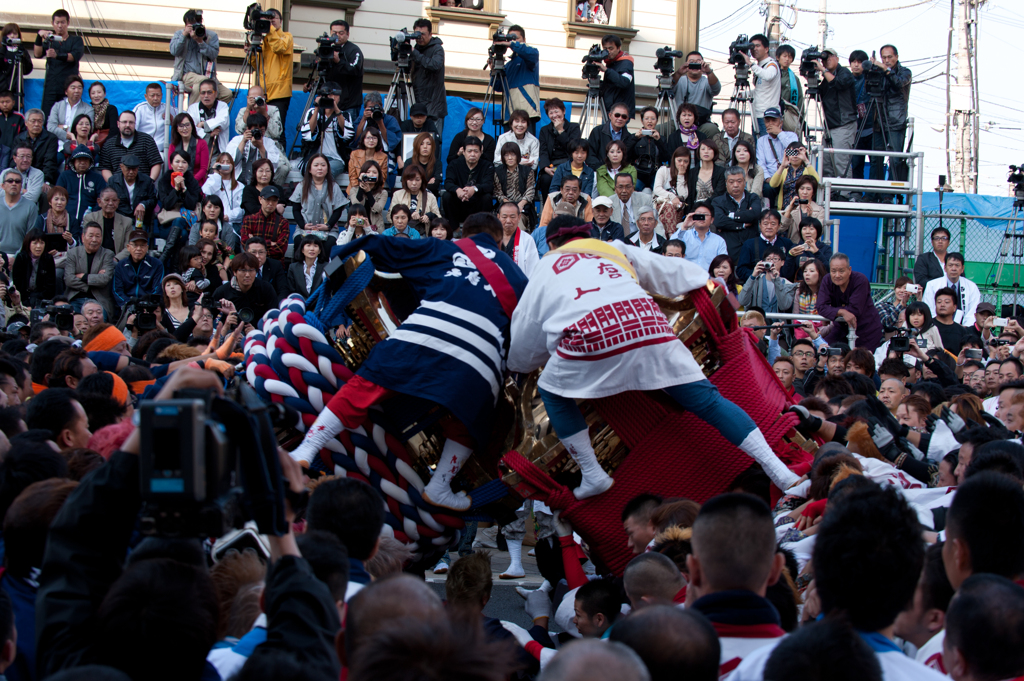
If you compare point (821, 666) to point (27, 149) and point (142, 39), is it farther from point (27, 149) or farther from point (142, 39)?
point (142, 39)

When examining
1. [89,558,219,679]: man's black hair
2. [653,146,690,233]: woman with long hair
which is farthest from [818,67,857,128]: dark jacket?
[89,558,219,679]: man's black hair

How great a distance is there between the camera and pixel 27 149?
9883 mm

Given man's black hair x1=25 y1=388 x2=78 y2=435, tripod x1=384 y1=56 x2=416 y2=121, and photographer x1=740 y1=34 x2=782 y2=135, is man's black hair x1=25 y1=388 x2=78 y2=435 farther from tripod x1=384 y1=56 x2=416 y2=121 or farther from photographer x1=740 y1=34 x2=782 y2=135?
photographer x1=740 y1=34 x2=782 y2=135

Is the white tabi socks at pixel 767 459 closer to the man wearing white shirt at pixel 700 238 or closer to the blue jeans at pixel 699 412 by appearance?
the blue jeans at pixel 699 412

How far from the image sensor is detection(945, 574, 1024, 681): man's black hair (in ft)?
6.89

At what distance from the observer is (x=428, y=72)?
39.5ft

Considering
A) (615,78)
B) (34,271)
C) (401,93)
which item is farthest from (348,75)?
(34,271)

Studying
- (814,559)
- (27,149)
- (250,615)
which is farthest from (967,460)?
(27,149)

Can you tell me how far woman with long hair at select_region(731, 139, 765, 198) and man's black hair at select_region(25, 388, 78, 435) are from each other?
7939 mm

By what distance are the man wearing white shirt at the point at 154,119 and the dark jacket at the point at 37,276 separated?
263cm

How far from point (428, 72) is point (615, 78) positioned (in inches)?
89.3

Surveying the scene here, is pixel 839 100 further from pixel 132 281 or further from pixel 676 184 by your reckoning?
pixel 132 281

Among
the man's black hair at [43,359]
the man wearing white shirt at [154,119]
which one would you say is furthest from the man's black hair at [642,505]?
the man wearing white shirt at [154,119]

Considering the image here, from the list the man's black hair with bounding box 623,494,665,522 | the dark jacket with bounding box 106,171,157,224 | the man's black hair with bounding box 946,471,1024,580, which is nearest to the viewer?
the man's black hair with bounding box 946,471,1024,580
